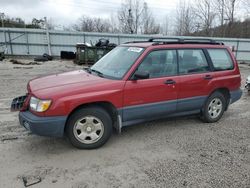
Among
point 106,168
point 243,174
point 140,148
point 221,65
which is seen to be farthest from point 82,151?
point 221,65

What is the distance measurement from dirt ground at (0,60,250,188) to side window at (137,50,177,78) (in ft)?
3.85

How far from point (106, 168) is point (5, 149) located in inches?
67.5

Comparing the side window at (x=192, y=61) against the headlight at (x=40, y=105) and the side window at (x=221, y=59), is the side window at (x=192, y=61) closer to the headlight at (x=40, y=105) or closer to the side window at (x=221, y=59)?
the side window at (x=221, y=59)

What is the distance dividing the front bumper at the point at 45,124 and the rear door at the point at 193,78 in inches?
89.0

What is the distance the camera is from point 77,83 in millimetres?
3480

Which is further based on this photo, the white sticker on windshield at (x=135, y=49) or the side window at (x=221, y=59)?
the side window at (x=221, y=59)

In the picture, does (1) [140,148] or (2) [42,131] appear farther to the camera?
(1) [140,148]

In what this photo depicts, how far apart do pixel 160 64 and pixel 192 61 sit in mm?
807

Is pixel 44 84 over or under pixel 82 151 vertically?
over

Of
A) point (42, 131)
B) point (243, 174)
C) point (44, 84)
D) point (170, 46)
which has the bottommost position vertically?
point (243, 174)

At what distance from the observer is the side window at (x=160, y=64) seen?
3.88 m

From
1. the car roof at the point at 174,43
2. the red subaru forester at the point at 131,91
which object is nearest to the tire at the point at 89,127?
the red subaru forester at the point at 131,91

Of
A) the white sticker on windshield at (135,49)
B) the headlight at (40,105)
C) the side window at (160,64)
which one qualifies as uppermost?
the white sticker on windshield at (135,49)

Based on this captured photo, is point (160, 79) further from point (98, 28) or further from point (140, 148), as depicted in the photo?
point (98, 28)
